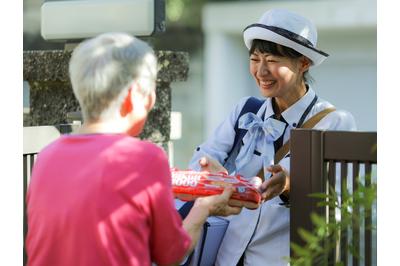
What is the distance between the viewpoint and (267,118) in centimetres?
293

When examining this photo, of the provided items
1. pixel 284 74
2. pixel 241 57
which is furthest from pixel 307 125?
pixel 241 57

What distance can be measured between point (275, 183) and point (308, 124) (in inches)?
12.5

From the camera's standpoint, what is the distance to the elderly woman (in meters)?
1.91

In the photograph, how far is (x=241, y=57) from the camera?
10.6 meters

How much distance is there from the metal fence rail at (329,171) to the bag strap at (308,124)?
0.23 metres

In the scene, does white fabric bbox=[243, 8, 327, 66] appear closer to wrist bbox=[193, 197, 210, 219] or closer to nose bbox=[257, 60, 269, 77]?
nose bbox=[257, 60, 269, 77]

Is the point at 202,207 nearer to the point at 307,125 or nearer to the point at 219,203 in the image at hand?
the point at 219,203

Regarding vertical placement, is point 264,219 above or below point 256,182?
below

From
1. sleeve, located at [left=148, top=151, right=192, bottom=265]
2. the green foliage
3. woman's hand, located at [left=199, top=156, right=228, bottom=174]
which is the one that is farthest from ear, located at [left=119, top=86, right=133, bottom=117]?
woman's hand, located at [left=199, top=156, right=228, bottom=174]

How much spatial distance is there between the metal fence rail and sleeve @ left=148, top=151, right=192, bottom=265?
0.58 metres

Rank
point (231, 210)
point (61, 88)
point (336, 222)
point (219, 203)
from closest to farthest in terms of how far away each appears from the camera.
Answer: point (336, 222) → point (219, 203) → point (231, 210) → point (61, 88)

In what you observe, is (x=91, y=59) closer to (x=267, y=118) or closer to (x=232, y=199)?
(x=232, y=199)
